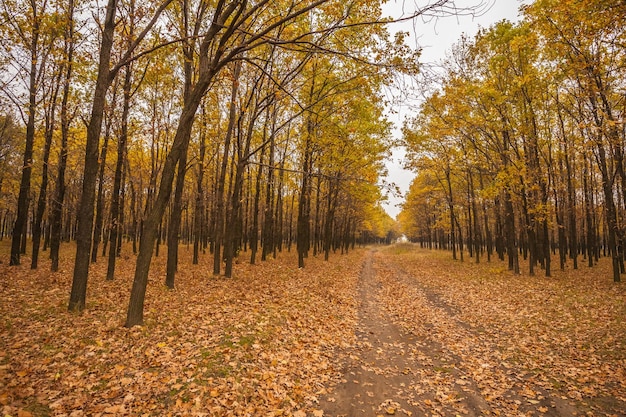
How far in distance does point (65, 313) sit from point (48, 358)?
117 inches

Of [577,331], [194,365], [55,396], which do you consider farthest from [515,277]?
[55,396]

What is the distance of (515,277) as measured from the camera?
19.4 metres

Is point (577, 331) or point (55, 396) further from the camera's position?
point (577, 331)

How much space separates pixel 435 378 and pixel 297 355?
10.3 feet

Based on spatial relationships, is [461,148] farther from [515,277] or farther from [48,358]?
[48,358]

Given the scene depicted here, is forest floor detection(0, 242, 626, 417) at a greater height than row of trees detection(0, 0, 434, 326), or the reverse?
row of trees detection(0, 0, 434, 326)

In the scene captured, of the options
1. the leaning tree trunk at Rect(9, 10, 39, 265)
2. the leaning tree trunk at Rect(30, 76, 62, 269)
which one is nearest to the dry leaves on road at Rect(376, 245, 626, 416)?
the leaning tree trunk at Rect(30, 76, 62, 269)

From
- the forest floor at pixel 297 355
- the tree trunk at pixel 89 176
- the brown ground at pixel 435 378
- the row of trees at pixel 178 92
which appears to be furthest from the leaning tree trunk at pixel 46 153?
the brown ground at pixel 435 378

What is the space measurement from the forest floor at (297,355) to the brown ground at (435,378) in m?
0.04

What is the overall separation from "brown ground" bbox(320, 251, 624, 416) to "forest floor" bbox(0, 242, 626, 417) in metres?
0.04

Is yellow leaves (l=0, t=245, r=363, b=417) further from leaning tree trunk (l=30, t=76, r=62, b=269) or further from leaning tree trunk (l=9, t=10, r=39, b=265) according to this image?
leaning tree trunk (l=9, t=10, r=39, b=265)

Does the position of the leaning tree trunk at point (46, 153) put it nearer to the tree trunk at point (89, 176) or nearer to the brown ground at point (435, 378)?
the tree trunk at point (89, 176)

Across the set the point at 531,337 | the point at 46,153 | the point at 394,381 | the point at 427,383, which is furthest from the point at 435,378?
the point at 46,153

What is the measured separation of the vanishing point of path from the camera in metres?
5.55
